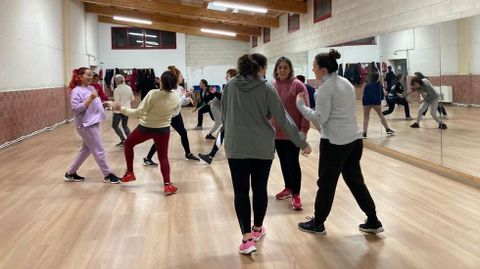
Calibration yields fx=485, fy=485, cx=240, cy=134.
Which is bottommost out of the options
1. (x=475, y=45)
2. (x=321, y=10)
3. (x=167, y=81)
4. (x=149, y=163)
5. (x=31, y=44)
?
(x=149, y=163)

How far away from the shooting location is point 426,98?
21.1 feet

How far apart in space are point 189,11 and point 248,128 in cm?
1263

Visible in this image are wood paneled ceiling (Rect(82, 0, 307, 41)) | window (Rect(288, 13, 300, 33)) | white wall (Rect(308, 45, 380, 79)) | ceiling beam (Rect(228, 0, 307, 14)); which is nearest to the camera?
white wall (Rect(308, 45, 380, 79))

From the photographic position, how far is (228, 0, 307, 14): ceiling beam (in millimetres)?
12039

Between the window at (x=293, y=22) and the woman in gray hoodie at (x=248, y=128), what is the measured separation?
10.9 meters

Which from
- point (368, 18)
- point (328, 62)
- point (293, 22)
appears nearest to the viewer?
point (328, 62)

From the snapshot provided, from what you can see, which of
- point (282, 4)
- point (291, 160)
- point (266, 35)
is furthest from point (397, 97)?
point (266, 35)

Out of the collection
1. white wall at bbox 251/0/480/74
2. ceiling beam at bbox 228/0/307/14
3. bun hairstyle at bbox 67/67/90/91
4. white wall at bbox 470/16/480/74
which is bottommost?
bun hairstyle at bbox 67/67/90/91

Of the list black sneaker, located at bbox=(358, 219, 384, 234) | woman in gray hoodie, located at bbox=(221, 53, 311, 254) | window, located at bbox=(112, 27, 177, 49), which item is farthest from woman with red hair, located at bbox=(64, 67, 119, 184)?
window, located at bbox=(112, 27, 177, 49)

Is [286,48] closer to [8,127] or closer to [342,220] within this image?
[8,127]

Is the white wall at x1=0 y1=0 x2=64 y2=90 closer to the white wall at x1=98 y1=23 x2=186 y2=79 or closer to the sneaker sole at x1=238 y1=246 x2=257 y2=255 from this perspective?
the white wall at x1=98 y1=23 x2=186 y2=79

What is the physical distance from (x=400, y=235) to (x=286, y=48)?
11994mm

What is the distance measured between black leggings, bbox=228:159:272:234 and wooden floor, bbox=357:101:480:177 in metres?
2.34

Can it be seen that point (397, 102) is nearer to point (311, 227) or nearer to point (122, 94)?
point (311, 227)
